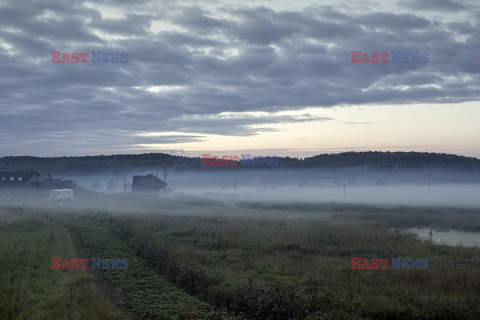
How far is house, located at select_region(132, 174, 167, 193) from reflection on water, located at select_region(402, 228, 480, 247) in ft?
218

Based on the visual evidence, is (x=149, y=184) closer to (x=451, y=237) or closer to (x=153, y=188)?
(x=153, y=188)

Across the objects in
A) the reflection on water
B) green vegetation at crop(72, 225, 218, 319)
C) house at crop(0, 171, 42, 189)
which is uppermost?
house at crop(0, 171, 42, 189)

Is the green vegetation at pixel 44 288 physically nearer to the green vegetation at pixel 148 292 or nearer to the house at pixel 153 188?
the green vegetation at pixel 148 292

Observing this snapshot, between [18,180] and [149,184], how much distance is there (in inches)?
1131

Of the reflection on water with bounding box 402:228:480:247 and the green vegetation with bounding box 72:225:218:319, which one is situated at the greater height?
the green vegetation with bounding box 72:225:218:319

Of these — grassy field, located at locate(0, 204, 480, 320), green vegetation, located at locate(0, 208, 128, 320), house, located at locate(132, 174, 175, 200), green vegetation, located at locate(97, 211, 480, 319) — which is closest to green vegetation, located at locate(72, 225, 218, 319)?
grassy field, located at locate(0, 204, 480, 320)

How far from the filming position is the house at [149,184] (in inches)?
3923

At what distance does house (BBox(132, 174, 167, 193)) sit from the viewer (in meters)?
99.6

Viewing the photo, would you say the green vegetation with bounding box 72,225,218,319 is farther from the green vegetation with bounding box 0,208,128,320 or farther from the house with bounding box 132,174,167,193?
the house with bounding box 132,174,167,193

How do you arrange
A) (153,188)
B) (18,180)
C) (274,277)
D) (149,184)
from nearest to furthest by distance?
(274,277), (18,180), (153,188), (149,184)

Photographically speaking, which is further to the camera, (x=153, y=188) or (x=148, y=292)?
(x=153, y=188)

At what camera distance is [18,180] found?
9906 cm

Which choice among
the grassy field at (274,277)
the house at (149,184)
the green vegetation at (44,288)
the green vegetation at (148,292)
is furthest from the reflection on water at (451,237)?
the house at (149,184)

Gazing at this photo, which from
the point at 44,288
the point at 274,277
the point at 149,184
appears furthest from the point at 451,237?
the point at 149,184
